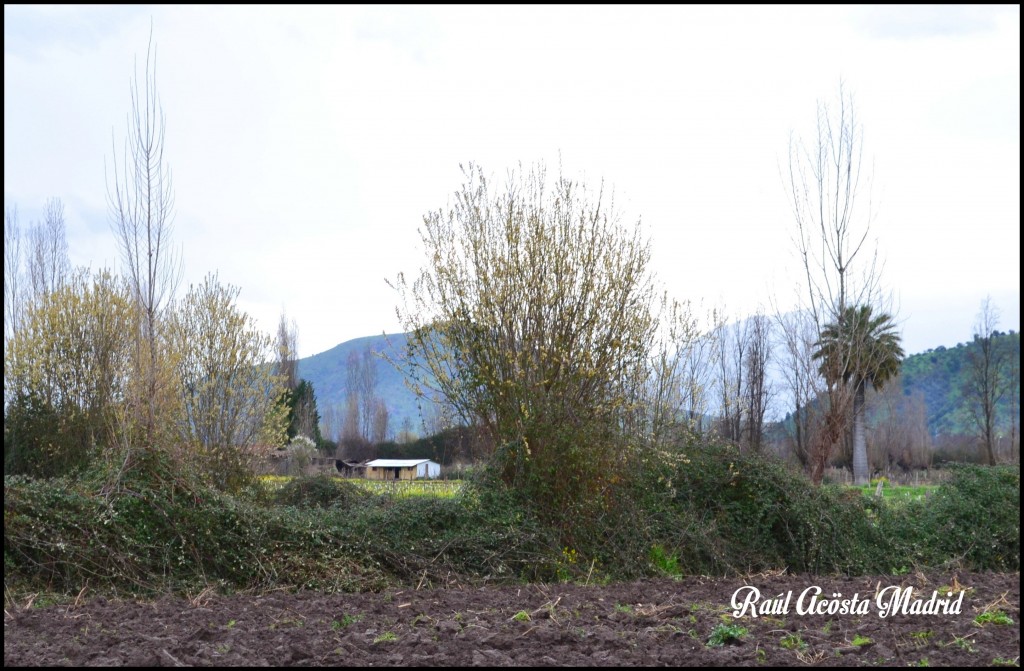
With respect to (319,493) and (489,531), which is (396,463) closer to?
(319,493)

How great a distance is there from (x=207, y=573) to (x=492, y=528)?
2.77 metres

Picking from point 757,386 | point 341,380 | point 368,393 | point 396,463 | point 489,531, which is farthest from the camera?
point 341,380

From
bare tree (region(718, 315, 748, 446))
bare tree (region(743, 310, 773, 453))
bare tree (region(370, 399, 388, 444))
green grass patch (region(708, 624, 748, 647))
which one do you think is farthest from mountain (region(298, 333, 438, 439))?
green grass patch (region(708, 624, 748, 647))

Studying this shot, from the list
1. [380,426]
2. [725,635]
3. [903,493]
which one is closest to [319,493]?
[725,635]

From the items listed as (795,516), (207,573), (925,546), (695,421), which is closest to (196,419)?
(207,573)

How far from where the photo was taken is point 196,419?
15.6 meters

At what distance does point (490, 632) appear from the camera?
17.2 feet

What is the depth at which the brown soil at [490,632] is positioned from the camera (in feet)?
15.0

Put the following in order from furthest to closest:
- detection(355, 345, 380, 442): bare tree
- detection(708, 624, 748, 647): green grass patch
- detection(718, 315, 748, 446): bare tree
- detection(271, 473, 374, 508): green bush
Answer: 1. detection(355, 345, 380, 442): bare tree
2. detection(718, 315, 748, 446): bare tree
3. detection(271, 473, 374, 508): green bush
4. detection(708, 624, 748, 647): green grass patch

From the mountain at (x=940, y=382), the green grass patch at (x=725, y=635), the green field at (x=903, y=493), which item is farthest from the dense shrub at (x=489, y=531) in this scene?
the mountain at (x=940, y=382)

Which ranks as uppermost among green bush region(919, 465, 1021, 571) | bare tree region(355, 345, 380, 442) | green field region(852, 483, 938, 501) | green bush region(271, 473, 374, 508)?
bare tree region(355, 345, 380, 442)

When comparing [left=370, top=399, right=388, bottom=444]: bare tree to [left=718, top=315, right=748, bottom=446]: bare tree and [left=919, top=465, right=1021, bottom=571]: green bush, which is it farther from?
[left=919, top=465, right=1021, bottom=571]: green bush

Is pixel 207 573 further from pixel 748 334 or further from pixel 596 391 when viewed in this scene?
pixel 748 334

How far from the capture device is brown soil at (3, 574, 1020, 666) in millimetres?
4559
